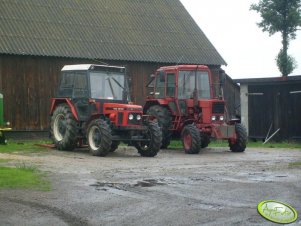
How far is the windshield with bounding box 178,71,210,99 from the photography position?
19266 mm

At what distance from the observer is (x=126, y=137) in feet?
54.8

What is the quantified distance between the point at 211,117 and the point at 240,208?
10071 millimetres

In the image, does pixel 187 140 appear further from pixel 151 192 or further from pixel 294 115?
pixel 151 192

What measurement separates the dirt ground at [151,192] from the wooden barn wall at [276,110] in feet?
28.8

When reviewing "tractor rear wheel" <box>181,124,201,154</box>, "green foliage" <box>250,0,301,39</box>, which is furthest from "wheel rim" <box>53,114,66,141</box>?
"green foliage" <box>250,0,301,39</box>

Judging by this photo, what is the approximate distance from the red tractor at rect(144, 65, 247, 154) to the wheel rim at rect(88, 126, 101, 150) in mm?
3009

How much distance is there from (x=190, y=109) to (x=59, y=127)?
4.02 meters

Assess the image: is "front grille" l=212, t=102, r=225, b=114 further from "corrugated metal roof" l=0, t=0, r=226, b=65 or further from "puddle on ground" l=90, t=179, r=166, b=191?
"corrugated metal roof" l=0, t=0, r=226, b=65

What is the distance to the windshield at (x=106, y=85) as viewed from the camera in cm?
1728

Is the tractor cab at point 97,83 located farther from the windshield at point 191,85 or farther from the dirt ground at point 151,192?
the windshield at point 191,85

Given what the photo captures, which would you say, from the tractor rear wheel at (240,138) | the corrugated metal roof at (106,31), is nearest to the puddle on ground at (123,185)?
the tractor rear wheel at (240,138)

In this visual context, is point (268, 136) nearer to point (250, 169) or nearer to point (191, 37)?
point (191, 37)

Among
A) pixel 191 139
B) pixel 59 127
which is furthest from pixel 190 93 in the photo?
pixel 59 127

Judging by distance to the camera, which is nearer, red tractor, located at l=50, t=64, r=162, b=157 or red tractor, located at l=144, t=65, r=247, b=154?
Result: red tractor, located at l=50, t=64, r=162, b=157
